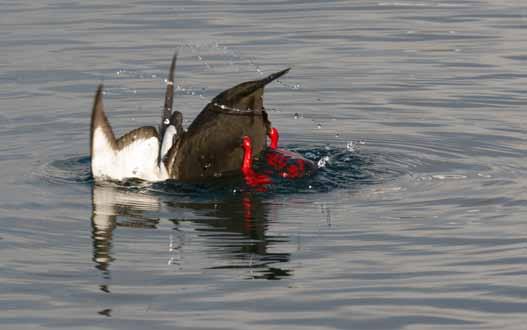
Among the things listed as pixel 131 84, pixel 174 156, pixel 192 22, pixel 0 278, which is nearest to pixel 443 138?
pixel 174 156

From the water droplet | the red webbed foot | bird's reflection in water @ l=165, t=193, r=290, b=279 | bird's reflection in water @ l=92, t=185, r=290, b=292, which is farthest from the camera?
the water droplet

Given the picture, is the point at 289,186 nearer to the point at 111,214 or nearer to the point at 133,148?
the point at 133,148

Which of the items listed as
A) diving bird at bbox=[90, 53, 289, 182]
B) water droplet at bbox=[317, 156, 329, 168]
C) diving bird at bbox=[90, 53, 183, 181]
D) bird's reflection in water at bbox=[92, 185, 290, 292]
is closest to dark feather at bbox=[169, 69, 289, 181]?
diving bird at bbox=[90, 53, 289, 182]

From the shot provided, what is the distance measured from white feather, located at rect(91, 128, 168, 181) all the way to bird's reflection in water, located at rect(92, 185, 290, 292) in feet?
0.41

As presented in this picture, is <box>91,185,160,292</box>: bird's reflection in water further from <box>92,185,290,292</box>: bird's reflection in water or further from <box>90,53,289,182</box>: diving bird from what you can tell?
<box>90,53,289,182</box>: diving bird

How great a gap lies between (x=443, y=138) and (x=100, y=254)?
4.20 m

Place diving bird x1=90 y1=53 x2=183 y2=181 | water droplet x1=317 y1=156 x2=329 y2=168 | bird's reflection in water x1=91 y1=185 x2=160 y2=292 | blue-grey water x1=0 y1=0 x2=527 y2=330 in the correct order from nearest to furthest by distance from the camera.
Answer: blue-grey water x1=0 y1=0 x2=527 y2=330 < bird's reflection in water x1=91 y1=185 x2=160 y2=292 < diving bird x1=90 y1=53 x2=183 y2=181 < water droplet x1=317 y1=156 x2=329 y2=168

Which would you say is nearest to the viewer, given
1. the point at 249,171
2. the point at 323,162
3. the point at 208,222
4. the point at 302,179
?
the point at 208,222

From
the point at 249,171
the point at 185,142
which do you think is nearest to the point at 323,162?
the point at 249,171

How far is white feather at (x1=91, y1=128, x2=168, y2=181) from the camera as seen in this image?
33.4ft

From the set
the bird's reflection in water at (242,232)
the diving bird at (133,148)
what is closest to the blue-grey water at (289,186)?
the bird's reflection in water at (242,232)

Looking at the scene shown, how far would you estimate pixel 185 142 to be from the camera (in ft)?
33.6

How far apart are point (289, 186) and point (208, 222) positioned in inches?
44.7

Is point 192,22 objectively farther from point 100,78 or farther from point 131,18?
point 100,78
